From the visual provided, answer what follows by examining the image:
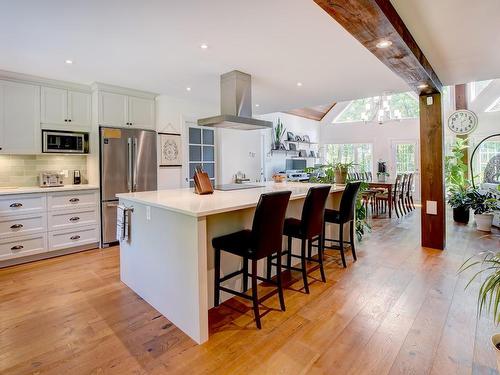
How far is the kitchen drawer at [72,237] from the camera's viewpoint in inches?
150

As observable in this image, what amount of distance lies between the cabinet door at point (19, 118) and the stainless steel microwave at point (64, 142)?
0.29ft

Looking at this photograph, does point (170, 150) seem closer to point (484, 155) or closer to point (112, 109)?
point (112, 109)

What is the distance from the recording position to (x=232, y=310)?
243 cm

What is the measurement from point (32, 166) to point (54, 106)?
90 centimetres

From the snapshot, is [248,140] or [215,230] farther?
[248,140]

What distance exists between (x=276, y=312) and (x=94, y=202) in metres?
3.10

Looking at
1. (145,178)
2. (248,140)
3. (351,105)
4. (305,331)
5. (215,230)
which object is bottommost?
(305,331)

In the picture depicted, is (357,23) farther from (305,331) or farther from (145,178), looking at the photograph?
(145,178)

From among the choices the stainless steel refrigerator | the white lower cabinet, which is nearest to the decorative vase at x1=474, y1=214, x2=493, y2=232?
the stainless steel refrigerator

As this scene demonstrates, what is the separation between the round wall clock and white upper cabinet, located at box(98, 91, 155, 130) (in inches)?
285

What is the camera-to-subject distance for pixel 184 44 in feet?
9.20

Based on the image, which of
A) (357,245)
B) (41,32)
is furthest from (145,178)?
(357,245)

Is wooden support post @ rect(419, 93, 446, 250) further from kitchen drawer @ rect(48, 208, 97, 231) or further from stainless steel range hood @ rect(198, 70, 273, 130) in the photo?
kitchen drawer @ rect(48, 208, 97, 231)

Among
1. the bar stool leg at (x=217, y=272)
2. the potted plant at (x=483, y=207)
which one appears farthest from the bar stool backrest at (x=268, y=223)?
the potted plant at (x=483, y=207)
